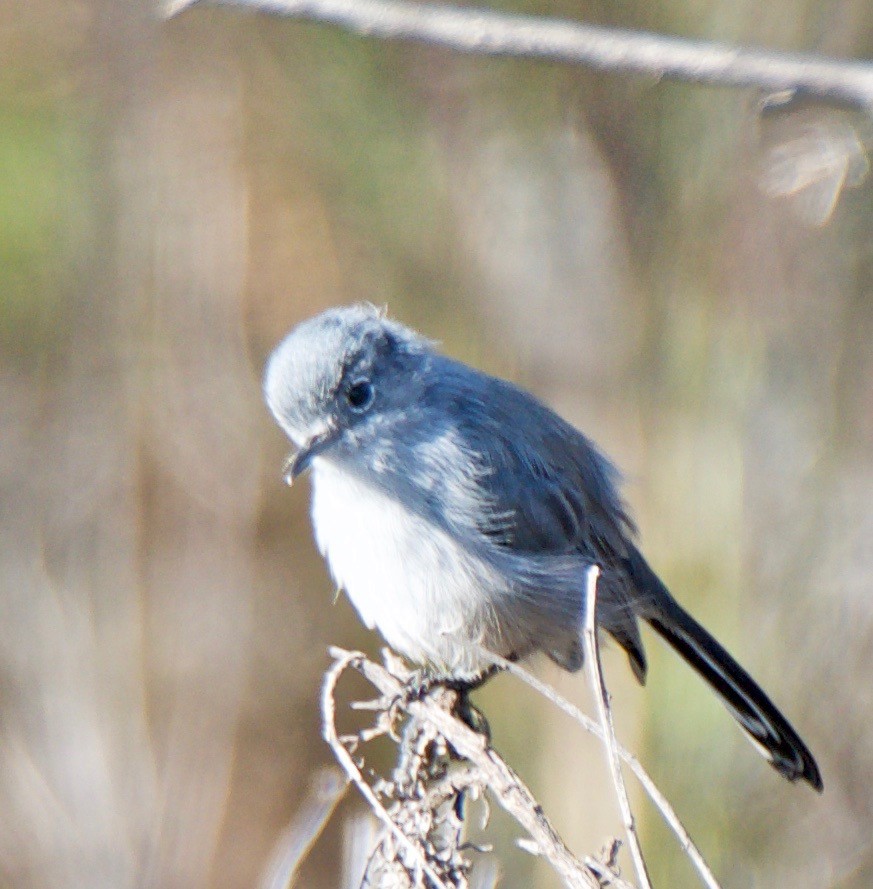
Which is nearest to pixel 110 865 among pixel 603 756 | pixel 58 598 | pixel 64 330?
pixel 58 598

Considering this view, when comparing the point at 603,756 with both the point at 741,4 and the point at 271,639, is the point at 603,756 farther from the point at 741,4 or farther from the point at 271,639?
the point at 741,4

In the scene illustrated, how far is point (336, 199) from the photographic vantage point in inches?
218

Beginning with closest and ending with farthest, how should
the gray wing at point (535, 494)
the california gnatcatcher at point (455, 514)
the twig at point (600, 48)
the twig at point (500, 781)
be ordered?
the twig at point (600, 48) → the twig at point (500, 781) → the california gnatcatcher at point (455, 514) → the gray wing at point (535, 494)

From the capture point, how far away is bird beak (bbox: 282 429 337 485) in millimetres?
2832

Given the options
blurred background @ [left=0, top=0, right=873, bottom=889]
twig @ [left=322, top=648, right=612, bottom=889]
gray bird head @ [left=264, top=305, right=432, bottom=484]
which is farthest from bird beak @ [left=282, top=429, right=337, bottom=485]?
blurred background @ [left=0, top=0, right=873, bottom=889]

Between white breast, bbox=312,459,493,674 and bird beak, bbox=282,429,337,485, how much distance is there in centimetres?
16

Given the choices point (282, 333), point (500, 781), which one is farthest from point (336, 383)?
point (282, 333)

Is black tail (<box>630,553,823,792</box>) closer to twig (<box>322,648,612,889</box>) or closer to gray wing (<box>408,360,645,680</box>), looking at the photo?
gray wing (<box>408,360,645,680</box>)

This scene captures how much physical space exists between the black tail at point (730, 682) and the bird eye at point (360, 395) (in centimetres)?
101

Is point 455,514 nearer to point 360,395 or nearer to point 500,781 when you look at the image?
point 360,395

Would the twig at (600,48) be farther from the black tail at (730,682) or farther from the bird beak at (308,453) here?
the black tail at (730,682)

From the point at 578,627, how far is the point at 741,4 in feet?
9.78

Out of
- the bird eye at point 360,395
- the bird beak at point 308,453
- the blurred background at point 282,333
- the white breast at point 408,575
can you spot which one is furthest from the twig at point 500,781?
the blurred background at point 282,333

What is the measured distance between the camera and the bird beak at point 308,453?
9.29 feet
